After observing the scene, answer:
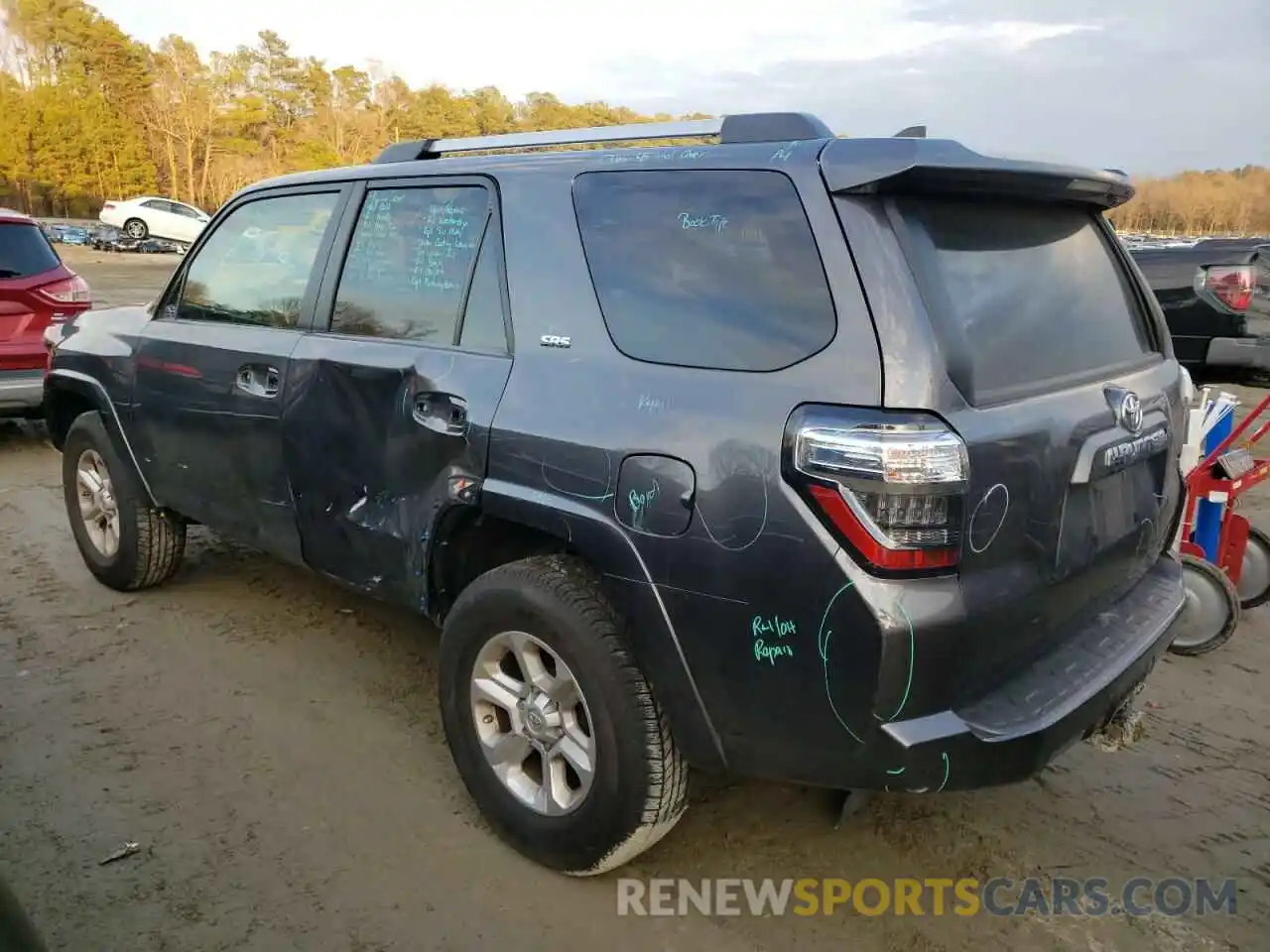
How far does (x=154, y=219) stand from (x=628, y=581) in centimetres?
3825

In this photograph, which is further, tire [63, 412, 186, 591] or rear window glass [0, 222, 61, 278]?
rear window glass [0, 222, 61, 278]

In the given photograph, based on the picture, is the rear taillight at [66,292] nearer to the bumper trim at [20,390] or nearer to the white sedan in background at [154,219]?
the bumper trim at [20,390]

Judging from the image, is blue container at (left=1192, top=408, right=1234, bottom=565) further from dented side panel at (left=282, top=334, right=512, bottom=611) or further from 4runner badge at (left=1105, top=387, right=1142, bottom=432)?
dented side panel at (left=282, top=334, right=512, bottom=611)

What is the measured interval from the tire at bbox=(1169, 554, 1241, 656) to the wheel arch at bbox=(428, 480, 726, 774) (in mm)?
2801

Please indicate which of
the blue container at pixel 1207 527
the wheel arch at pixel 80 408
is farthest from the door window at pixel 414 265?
the blue container at pixel 1207 527

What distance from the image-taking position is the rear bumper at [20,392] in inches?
278

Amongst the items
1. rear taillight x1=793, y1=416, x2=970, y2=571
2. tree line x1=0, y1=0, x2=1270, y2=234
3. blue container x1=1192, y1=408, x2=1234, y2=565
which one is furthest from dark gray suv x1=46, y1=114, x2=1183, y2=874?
tree line x1=0, y1=0, x2=1270, y2=234

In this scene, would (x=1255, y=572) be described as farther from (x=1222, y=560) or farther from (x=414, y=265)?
(x=414, y=265)

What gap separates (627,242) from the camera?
101 inches

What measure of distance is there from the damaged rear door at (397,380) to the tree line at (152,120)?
48069mm

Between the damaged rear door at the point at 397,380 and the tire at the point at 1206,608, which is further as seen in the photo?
the tire at the point at 1206,608

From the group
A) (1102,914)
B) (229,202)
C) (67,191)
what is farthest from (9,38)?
(1102,914)

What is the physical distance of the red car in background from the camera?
7.09 meters

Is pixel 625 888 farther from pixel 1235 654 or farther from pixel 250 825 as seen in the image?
pixel 1235 654
